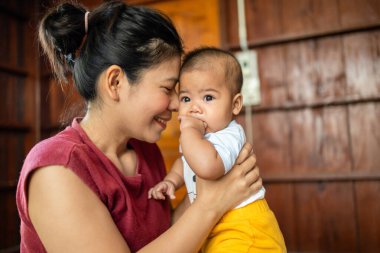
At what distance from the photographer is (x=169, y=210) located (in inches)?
48.1

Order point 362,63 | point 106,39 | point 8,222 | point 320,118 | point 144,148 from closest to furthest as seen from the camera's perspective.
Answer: point 106,39
point 144,148
point 362,63
point 320,118
point 8,222

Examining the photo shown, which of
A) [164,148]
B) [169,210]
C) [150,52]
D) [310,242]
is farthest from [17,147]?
[310,242]

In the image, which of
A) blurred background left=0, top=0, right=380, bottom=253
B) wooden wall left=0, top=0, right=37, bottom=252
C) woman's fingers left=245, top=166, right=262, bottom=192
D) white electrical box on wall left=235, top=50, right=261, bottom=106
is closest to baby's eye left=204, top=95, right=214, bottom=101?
woman's fingers left=245, top=166, right=262, bottom=192

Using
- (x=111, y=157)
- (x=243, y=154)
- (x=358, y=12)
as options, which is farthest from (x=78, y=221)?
(x=358, y=12)

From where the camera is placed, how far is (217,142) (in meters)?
0.92

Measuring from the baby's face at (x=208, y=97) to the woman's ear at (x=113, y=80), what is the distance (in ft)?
0.67

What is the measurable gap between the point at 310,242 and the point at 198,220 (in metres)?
1.61

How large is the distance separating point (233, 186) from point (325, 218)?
147cm

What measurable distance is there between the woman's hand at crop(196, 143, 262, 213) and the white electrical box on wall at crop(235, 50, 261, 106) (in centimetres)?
129

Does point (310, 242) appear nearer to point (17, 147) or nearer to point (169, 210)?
point (169, 210)

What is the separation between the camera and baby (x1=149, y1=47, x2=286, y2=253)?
876 millimetres

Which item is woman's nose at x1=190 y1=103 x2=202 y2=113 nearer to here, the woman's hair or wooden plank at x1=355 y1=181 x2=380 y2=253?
the woman's hair

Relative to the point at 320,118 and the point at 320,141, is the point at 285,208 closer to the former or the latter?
the point at 320,141

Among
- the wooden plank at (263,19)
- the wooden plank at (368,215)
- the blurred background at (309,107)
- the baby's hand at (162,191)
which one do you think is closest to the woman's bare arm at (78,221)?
the baby's hand at (162,191)
